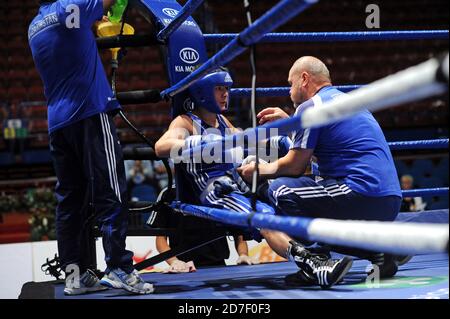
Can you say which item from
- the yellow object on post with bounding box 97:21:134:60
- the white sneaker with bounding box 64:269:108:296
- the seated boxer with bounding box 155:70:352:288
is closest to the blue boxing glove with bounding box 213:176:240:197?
the seated boxer with bounding box 155:70:352:288

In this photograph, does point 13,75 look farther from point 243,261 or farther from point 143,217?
point 243,261

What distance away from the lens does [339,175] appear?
2180 millimetres

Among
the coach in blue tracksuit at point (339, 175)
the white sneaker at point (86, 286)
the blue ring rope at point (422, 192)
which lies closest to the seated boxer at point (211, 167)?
the coach in blue tracksuit at point (339, 175)

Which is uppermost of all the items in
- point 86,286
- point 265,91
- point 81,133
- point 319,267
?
point 265,91

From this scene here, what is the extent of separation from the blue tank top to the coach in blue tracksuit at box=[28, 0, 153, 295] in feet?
1.11

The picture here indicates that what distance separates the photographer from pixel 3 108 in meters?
7.63

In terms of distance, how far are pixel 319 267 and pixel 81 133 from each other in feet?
3.12

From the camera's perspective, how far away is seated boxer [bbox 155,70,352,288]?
7.14ft

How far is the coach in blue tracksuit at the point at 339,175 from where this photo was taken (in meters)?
2.13

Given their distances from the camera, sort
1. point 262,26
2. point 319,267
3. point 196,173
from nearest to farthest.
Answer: point 262,26 → point 319,267 → point 196,173

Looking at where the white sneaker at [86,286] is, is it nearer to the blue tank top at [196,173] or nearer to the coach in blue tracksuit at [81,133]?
the coach in blue tracksuit at [81,133]

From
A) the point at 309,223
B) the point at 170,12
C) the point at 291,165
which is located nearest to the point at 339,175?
the point at 291,165

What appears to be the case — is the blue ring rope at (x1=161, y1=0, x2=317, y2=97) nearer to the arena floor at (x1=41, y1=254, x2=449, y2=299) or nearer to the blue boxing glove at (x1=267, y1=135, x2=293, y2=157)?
the blue boxing glove at (x1=267, y1=135, x2=293, y2=157)

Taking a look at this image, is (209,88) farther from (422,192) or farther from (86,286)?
(422,192)
